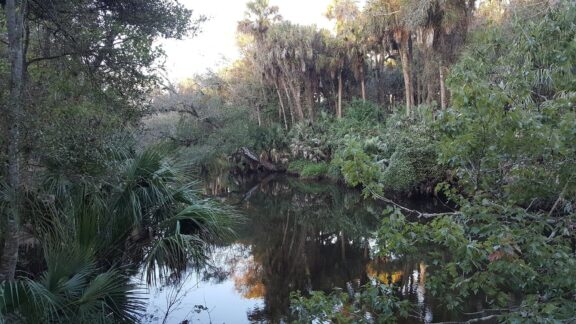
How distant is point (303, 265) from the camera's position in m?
11.4

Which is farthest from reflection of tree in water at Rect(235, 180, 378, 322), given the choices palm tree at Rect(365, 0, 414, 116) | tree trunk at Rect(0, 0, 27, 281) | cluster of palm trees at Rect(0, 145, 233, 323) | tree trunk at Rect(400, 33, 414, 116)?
palm tree at Rect(365, 0, 414, 116)

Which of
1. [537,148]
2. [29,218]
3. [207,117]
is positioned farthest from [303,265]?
[207,117]

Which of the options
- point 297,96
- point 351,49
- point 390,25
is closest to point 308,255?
point 390,25

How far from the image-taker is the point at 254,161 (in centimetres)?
3556

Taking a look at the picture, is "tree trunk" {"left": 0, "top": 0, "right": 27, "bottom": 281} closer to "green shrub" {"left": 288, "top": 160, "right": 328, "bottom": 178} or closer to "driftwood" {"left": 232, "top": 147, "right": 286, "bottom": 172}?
"green shrub" {"left": 288, "top": 160, "right": 328, "bottom": 178}

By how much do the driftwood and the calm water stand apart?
48.9 feet

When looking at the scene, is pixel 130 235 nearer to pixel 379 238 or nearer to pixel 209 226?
pixel 209 226

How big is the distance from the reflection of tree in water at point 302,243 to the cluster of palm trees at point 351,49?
26.9 feet

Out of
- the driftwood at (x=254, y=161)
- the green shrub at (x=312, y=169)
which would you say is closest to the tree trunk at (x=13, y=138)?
the green shrub at (x=312, y=169)

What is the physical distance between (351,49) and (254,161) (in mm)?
11142

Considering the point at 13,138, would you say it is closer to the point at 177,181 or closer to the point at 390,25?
the point at 177,181

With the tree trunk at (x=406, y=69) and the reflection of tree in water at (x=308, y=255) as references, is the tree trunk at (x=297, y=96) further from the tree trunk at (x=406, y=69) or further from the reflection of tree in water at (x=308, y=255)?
the reflection of tree in water at (x=308, y=255)

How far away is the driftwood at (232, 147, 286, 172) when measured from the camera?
113 ft

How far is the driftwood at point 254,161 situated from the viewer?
Result: 34.4 metres
